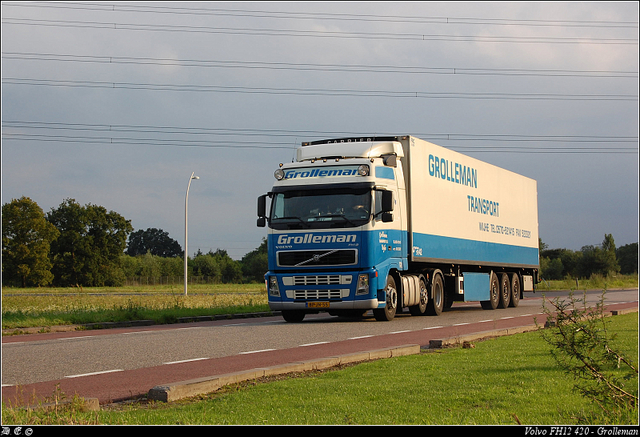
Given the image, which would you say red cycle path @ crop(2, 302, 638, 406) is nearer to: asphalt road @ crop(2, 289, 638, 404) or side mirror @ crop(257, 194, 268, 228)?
asphalt road @ crop(2, 289, 638, 404)

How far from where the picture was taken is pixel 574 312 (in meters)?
6.23

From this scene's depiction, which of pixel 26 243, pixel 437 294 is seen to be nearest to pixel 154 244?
pixel 26 243

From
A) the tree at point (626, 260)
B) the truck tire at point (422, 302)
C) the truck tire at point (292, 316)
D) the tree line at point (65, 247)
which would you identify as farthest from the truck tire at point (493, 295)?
the tree at point (626, 260)

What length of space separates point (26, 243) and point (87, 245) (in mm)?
9095

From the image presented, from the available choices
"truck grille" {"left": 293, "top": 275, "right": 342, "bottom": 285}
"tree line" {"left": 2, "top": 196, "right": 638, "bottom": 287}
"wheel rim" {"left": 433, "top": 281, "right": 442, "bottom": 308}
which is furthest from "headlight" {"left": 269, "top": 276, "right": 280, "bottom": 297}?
"tree line" {"left": 2, "top": 196, "right": 638, "bottom": 287}

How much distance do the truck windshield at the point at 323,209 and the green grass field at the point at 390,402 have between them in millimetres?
8423

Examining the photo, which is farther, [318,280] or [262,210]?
[262,210]

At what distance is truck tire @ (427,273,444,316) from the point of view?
20.8 m

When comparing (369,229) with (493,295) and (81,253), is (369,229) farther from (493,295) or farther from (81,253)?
(81,253)

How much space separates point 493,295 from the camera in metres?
25.1

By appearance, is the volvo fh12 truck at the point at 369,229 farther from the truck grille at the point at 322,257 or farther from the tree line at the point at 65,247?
the tree line at the point at 65,247

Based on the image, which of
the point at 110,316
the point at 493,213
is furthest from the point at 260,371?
the point at 493,213

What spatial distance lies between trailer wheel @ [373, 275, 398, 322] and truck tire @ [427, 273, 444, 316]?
2.40 m

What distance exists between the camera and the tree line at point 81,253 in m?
75.0
